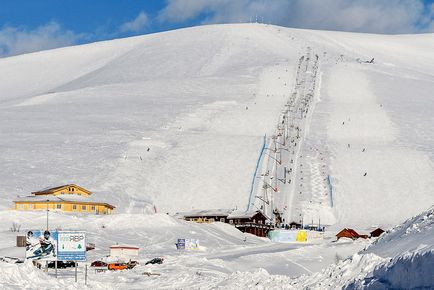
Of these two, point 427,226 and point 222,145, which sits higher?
point 222,145

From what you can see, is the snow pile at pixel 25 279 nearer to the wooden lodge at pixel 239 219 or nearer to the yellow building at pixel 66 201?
the yellow building at pixel 66 201

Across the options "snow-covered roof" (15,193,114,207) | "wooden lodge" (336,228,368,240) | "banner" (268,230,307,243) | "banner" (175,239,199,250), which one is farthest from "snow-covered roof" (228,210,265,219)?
"banner" (175,239,199,250)

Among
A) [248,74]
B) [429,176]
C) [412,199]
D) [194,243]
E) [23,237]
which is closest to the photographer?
[23,237]

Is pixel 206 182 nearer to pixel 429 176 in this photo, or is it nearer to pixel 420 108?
pixel 429 176

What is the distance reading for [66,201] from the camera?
5347 centimetres

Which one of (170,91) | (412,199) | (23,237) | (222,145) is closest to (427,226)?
(23,237)

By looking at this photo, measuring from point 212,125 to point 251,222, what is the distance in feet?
82.4

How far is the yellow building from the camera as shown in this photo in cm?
5262

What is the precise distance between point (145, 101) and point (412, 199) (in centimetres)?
3870

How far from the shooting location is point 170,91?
96.9m

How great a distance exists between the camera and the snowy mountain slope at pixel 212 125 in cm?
6044

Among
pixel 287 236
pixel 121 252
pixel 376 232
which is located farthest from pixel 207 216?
pixel 121 252

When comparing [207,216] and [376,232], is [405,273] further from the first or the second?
[207,216]

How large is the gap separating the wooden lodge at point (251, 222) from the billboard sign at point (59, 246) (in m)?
34.4
